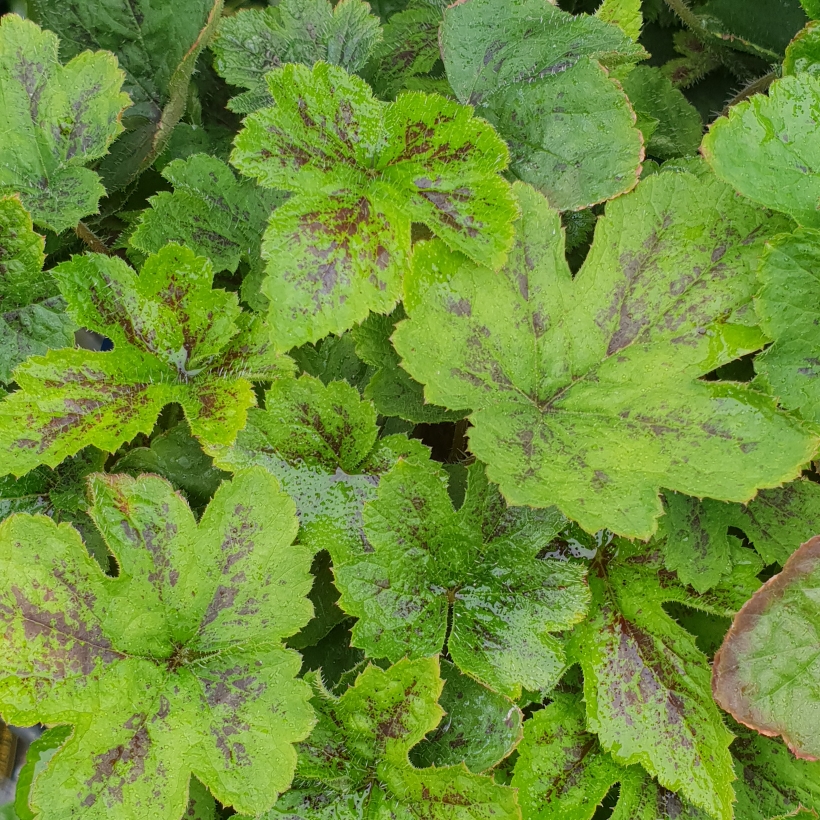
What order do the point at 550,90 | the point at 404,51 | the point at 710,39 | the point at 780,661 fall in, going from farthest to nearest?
the point at 710,39, the point at 404,51, the point at 550,90, the point at 780,661

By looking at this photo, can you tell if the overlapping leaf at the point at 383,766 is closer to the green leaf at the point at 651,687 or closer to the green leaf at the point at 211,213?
the green leaf at the point at 651,687

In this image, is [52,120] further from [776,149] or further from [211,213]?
[776,149]

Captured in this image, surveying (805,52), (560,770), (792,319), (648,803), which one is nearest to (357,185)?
(792,319)

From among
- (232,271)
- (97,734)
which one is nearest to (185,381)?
(232,271)

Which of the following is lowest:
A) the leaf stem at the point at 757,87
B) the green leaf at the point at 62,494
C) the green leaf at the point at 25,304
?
the green leaf at the point at 62,494

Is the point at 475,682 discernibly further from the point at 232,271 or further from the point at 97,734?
the point at 232,271

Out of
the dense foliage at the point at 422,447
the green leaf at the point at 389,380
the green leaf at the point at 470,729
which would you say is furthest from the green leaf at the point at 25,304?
the green leaf at the point at 470,729
